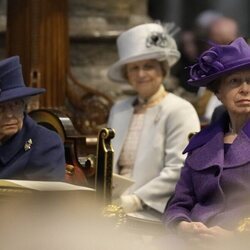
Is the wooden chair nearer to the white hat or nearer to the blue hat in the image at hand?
the blue hat

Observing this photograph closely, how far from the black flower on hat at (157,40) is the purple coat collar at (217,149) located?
1.70 meters

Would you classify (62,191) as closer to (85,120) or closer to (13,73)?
(13,73)

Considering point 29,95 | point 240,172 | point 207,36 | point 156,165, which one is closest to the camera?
point 240,172

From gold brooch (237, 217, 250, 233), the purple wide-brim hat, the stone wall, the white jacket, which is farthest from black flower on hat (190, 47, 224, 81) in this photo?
the stone wall

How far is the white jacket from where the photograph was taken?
15.7ft

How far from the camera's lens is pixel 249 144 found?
10.9ft

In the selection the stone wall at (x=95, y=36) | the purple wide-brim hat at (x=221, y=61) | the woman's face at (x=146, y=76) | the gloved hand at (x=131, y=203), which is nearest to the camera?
the purple wide-brim hat at (x=221, y=61)

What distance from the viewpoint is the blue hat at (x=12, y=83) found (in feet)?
12.3

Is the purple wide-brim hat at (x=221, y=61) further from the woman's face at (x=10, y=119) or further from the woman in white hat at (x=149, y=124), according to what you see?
the woman in white hat at (x=149, y=124)

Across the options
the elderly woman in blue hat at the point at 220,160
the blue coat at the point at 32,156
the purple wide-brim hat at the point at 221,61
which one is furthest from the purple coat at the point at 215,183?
the blue coat at the point at 32,156

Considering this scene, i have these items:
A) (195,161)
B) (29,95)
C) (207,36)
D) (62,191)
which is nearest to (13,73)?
(29,95)

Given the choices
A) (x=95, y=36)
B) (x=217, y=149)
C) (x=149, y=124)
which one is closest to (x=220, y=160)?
(x=217, y=149)

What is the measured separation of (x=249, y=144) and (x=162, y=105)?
167cm

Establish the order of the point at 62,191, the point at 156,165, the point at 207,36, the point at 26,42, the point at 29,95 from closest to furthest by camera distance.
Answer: the point at 62,191, the point at 29,95, the point at 156,165, the point at 26,42, the point at 207,36
